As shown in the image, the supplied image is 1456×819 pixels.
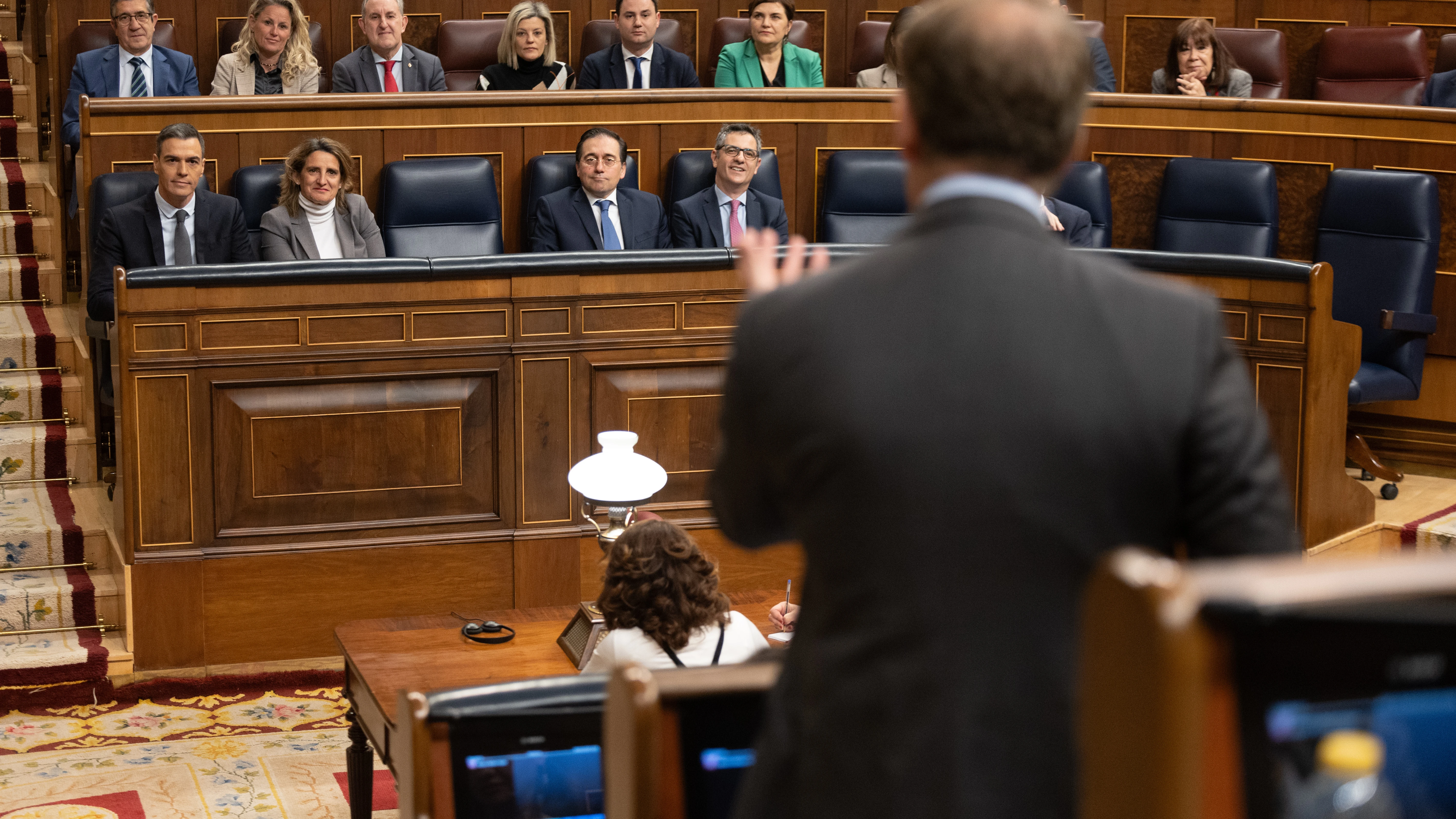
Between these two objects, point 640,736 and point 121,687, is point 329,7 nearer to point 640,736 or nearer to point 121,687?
point 121,687

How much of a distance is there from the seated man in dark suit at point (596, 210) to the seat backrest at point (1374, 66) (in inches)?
106

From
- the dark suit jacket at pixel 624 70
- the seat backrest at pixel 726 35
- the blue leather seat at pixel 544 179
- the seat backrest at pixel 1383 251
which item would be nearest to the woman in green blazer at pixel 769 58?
the dark suit jacket at pixel 624 70

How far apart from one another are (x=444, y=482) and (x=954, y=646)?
2863mm

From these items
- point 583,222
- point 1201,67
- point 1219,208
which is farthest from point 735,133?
point 1201,67

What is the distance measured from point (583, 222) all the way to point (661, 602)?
7.05ft

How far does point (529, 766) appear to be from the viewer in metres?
1.34

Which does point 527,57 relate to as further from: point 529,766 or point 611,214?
point 529,766

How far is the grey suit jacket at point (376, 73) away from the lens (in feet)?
15.4

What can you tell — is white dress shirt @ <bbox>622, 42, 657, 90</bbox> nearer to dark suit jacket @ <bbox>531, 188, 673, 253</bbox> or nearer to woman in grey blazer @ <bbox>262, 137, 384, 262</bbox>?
dark suit jacket @ <bbox>531, 188, 673, 253</bbox>

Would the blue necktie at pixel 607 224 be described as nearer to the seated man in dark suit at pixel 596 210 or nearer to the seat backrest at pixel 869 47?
the seated man in dark suit at pixel 596 210

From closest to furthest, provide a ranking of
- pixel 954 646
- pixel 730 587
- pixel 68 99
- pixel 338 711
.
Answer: pixel 954 646, pixel 338 711, pixel 730 587, pixel 68 99

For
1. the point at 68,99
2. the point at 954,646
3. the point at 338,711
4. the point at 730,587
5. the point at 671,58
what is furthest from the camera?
the point at 671,58

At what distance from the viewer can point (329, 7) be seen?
5375mm

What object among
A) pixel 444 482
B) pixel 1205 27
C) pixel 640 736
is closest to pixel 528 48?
pixel 444 482
